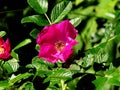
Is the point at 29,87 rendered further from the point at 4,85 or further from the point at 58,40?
the point at 58,40

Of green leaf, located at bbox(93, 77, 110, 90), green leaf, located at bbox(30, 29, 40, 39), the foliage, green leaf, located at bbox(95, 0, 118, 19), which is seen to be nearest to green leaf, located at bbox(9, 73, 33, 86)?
the foliage

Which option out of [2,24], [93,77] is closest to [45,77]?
[93,77]

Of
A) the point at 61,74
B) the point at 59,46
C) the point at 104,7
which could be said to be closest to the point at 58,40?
the point at 59,46

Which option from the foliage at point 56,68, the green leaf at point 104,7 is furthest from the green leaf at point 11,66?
the green leaf at point 104,7

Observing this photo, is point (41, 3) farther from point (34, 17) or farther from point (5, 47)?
point (5, 47)

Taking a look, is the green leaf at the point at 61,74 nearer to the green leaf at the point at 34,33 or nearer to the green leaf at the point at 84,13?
the green leaf at the point at 34,33
